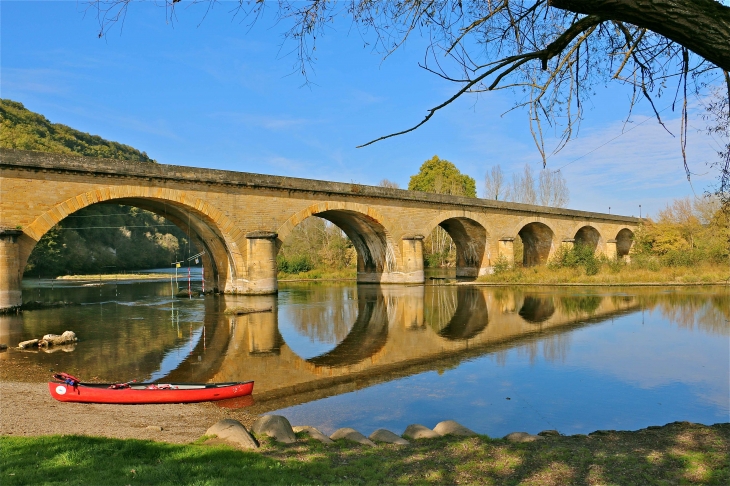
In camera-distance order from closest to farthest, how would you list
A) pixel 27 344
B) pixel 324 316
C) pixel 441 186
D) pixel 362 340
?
pixel 27 344
pixel 362 340
pixel 324 316
pixel 441 186

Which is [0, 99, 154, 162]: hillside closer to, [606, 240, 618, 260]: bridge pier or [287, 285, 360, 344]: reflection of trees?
[287, 285, 360, 344]: reflection of trees

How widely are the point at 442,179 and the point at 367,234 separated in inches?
812

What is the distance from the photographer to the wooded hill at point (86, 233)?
1718 inches

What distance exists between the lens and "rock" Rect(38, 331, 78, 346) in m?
11.3

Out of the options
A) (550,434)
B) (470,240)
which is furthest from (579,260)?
(550,434)

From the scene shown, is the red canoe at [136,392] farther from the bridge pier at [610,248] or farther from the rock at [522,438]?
the bridge pier at [610,248]

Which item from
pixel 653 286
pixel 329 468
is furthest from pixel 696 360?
pixel 653 286

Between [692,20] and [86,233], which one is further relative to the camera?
[86,233]

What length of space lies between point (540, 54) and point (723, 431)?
13.8ft

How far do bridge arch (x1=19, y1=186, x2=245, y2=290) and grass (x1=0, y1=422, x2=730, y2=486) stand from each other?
1365 cm

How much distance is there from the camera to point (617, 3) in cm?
242

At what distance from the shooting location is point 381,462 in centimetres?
421

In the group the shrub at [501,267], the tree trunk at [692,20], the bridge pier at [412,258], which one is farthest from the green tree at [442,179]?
the tree trunk at [692,20]

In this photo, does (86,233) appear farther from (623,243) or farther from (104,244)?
(623,243)
